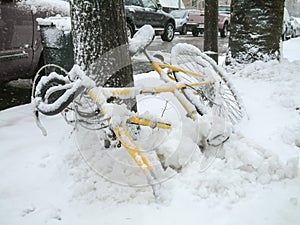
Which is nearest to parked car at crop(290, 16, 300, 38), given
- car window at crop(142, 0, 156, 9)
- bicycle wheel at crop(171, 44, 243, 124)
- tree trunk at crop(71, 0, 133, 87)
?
car window at crop(142, 0, 156, 9)

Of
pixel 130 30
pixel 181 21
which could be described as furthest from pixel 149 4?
pixel 181 21

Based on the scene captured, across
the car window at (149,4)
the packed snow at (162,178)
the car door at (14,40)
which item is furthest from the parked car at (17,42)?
the car window at (149,4)

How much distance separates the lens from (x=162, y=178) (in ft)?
7.06

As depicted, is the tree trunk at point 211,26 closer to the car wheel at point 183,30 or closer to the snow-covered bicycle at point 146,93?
the snow-covered bicycle at point 146,93

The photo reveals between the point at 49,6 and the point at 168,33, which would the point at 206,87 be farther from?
the point at 168,33

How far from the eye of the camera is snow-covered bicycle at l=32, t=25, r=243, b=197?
6.46 ft

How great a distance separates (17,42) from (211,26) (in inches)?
155

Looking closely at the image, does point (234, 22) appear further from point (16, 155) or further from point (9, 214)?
point (9, 214)

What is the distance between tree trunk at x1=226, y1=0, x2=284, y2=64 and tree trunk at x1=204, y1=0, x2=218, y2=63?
1012 millimetres

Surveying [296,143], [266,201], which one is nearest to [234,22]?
[296,143]

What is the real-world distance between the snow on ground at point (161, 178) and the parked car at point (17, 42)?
4.90ft

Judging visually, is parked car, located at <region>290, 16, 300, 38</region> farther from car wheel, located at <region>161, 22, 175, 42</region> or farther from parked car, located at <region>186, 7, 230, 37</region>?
car wheel, located at <region>161, 22, 175, 42</region>

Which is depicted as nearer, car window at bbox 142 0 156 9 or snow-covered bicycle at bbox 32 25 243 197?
snow-covered bicycle at bbox 32 25 243 197

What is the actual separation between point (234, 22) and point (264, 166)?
3.64 m
